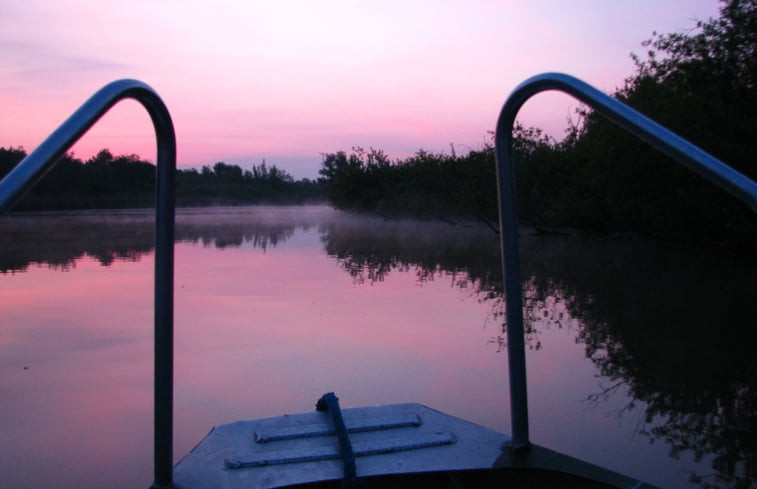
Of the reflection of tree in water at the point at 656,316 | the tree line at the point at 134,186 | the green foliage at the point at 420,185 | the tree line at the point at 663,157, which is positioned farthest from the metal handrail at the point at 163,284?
the tree line at the point at 134,186

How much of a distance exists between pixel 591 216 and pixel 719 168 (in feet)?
49.8

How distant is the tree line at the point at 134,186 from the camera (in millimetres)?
35656

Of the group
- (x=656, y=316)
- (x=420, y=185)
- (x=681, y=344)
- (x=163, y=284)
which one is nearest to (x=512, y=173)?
(x=163, y=284)

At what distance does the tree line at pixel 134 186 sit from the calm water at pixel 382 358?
19.8 metres

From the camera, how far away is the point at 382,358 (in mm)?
5051

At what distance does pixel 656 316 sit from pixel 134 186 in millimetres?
38949

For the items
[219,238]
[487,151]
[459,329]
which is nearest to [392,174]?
[487,151]

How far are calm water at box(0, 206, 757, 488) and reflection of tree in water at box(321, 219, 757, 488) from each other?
1.0 inches

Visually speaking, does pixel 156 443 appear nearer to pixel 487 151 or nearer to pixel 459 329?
pixel 459 329

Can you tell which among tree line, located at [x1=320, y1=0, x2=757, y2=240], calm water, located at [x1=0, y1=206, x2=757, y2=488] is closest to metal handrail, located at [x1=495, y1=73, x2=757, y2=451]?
calm water, located at [x1=0, y1=206, x2=757, y2=488]

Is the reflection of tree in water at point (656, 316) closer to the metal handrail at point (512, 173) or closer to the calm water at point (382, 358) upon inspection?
the calm water at point (382, 358)

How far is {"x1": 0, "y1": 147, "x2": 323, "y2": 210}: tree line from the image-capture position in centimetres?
3566

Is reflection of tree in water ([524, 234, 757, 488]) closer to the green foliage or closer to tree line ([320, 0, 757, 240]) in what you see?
tree line ([320, 0, 757, 240])

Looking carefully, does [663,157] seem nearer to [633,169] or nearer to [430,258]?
[633,169]
